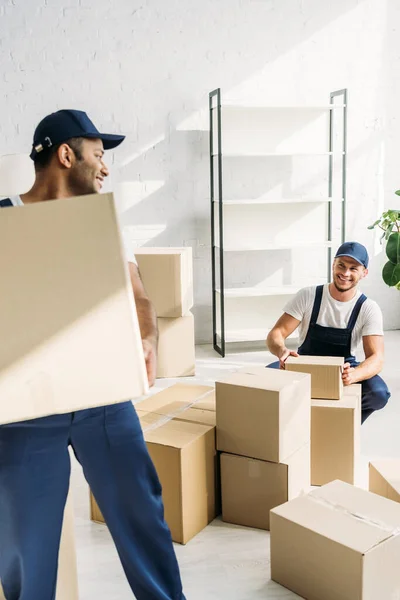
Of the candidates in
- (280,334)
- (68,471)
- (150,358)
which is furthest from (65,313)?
(280,334)

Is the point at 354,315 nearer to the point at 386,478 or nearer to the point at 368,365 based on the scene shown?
the point at 368,365

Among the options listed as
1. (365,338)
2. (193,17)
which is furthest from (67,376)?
(193,17)

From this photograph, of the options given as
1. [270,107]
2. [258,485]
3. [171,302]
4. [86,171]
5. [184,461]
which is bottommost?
[258,485]

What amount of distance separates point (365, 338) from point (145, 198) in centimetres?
243

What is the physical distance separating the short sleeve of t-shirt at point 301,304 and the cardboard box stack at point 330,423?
1.57 ft

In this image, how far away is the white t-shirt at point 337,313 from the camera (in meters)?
2.67

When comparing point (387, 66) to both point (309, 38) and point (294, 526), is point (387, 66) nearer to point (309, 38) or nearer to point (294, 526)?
point (309, 38)

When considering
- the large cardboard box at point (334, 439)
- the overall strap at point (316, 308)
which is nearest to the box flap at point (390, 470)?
the large cardboard box at point (334, 439)

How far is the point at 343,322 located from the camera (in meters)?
2.74

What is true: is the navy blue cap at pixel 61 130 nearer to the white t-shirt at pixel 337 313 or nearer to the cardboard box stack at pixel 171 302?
the white t-shirt at pixel 337 313

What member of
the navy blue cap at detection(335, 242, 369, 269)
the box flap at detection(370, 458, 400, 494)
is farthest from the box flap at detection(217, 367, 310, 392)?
the navy blue cap at detection(335, 242, 369, 269)

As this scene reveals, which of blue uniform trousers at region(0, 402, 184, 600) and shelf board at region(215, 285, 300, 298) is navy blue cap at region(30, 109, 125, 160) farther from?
shelf board at region(215, 285, 300, 298)

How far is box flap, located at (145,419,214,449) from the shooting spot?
2041 mm

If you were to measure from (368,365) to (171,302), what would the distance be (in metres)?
1.67
